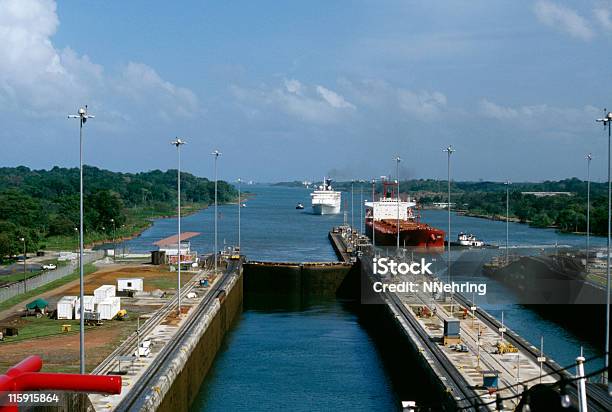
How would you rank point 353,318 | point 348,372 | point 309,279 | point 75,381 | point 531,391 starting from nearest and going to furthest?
1. point 75,381
2. point 531,391
3. point 348,372
4. point 353,318
5. point 309,279

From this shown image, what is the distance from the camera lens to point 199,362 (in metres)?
32.8

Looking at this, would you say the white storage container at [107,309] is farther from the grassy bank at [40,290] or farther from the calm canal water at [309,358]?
the grassy bank at [40,290]

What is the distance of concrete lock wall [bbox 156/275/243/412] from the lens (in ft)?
87.7

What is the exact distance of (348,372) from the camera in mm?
34625

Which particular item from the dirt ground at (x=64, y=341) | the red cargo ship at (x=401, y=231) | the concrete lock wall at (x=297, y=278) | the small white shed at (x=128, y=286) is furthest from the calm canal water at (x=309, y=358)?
the red cargo ship at (x=401, y=231)

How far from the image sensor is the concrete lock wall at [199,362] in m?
26.7

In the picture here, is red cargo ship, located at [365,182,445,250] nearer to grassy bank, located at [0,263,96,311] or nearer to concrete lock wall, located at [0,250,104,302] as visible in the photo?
grassy bank, located at [0,263,96,311]

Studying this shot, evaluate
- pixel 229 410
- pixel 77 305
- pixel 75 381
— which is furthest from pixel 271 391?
pixel 75 381

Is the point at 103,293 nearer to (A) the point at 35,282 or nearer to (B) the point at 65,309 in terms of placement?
(B) the point at 65,309

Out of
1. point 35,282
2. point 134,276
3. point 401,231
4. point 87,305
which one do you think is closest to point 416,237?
point 401,231

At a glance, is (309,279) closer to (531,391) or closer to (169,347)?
(169,347)

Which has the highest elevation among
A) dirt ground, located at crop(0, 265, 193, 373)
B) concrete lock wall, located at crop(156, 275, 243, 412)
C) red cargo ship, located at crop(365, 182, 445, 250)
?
red cargo ship, located at crop(365, 182, 445, 250)

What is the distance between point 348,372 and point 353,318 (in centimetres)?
1392

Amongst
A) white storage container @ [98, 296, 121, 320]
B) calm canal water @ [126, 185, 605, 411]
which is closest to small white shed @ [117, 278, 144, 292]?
calm canal water @ [126, 185, 605, 411]
